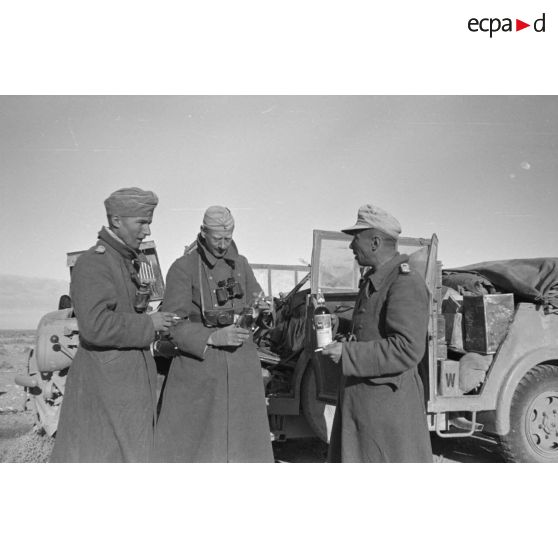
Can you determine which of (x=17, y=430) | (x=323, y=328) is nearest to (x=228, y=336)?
(x=323, y=328)

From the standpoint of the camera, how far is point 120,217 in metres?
3.25

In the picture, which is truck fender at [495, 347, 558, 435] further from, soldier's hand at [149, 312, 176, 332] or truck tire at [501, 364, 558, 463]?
soldier's hand at [149, 312, 176, 332]

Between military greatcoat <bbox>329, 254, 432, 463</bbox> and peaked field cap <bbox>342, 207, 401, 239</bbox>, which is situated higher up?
peaked field cap <bbox>342, 207, 401, 239</bbox>

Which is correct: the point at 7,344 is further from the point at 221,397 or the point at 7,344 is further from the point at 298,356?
the point at 221,397

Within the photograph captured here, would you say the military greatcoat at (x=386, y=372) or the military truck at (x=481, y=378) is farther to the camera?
the military truck at (x=481, y=378)

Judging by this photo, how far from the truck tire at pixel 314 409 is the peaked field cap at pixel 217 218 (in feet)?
7.19

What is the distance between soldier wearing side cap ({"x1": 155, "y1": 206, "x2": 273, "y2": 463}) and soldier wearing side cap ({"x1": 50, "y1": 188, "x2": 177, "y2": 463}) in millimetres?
188

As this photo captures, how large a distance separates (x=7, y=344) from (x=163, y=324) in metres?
16.2

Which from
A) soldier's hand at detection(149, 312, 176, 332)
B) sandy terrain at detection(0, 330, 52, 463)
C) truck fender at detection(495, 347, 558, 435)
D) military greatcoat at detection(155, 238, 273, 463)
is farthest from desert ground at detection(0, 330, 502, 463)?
soldier's hand at detection(149, 312, 176, 332)

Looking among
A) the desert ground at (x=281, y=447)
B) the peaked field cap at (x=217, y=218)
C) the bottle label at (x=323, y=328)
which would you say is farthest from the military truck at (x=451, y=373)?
the bottle label at (x=323, y=328)

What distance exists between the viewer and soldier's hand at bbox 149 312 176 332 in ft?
10.6

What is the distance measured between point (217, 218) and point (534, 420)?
345 centimetres

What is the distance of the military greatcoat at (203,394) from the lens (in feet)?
11.2

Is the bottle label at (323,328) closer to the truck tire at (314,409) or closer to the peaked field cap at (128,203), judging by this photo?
the peaked field cap at (128,203)
